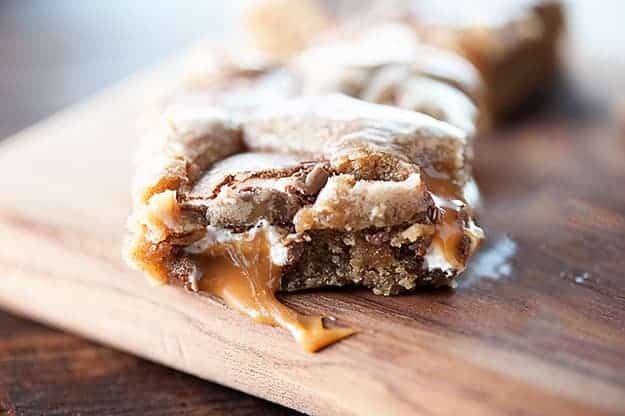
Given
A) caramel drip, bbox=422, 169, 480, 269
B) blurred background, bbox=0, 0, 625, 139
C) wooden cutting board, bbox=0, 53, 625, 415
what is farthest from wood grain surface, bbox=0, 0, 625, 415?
blurred background, bbox=0, 0, 625, 139

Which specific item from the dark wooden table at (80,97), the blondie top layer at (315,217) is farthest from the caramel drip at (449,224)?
the dark wooden table at (80,97)

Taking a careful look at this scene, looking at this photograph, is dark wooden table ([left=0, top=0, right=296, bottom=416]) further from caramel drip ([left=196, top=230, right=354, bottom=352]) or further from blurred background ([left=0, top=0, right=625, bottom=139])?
caramel drip ([left=196, top=230, right=354, bottom=352])

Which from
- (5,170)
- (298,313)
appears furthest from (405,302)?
(5,170)

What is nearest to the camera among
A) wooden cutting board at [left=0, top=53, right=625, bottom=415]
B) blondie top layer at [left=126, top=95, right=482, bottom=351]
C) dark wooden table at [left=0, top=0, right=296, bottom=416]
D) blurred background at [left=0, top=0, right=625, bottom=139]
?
wooden cutting board at [left=0, top=53, right=625, bottom=415]

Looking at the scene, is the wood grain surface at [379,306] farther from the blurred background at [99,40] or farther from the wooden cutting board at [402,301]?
the blurred background at [99,40]

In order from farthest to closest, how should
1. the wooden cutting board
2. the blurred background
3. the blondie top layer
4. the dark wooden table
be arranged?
1. the blurred background
2. the dark wooden table
3. the blondie top layer
4. the wooden cutting board

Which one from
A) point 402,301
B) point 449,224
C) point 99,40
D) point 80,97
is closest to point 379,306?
point 402,301
